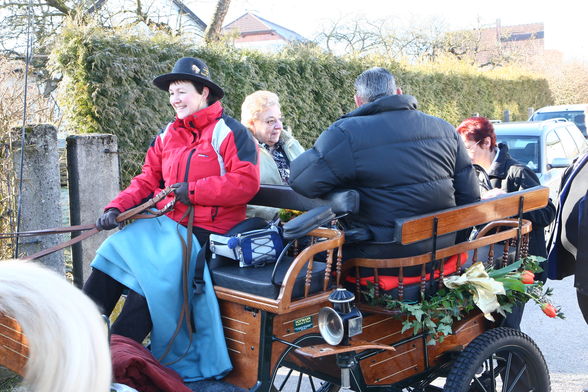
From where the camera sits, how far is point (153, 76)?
6633 mm

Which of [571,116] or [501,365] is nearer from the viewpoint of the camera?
[501,365]

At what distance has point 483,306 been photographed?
2994mm

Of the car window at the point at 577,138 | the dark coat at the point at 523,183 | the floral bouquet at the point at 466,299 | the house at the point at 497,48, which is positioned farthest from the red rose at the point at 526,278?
the house at the point at 497,48

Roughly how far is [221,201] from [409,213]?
0.93 meters

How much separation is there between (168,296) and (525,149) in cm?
679

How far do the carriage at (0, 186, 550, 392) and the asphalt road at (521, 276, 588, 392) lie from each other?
1.18 m

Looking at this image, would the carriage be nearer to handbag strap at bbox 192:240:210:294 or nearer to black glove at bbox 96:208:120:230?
handbag strap at bbox 192:240:210:294

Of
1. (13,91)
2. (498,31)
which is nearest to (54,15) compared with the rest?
(13,91)

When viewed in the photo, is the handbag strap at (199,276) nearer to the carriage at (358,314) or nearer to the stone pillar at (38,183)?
the carriage at (358,314)

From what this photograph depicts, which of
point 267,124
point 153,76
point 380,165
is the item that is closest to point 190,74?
point 380,165

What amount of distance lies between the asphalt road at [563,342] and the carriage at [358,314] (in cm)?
118

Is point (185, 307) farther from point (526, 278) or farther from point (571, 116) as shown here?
point (571, 116)

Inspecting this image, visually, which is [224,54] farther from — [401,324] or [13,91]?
[401,324]

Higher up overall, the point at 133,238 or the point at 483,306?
the point at 133,238
